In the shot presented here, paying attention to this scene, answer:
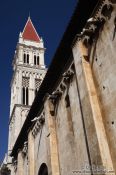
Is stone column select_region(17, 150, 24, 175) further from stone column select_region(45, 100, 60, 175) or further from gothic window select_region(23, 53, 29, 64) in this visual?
gothic window select_region(23, 53, 29, 64)

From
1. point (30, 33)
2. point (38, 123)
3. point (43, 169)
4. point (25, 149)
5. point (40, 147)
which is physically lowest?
point (43, 169)

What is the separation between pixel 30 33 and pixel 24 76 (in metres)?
12.1

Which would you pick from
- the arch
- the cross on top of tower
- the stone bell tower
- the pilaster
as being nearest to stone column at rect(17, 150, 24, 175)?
the pilaster

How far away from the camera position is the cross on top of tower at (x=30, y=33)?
46506mm

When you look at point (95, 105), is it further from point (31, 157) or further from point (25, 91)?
point (25, 91)

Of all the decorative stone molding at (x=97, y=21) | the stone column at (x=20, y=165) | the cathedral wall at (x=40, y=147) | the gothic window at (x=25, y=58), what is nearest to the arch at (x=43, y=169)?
the cathedral wall at (x=40, y=147)

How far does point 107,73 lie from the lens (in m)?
8.25

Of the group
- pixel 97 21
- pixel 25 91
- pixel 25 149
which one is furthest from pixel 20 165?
pixel 25 91

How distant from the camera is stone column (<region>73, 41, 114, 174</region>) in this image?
7230 mm

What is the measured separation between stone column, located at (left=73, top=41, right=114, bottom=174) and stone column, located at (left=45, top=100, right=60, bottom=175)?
3.38 m

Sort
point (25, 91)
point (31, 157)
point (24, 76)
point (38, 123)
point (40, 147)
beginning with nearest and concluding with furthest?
point (40, 147), point (38, 123), point (31, 157), point (25, 91), point (24, 76)

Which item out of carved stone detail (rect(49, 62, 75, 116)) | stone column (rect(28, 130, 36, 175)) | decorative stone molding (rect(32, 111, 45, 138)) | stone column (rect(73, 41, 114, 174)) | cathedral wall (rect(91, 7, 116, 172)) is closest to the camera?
stone column (rect(73, 41, 114, 174))

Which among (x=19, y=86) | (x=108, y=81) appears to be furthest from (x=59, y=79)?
(x=19, y=86)

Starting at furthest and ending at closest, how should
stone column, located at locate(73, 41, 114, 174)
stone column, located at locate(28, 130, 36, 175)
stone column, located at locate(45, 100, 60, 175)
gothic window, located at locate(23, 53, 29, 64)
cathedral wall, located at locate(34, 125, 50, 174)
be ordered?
gothic window, located at locate(23, 53, 29, 64)
stone column, located at locate(28, 130, 36, 175)
cathedral wall, located at locate(34, 125, 50, 174)
stone column, located at locate(45, 100, 60, 175)
stone column, located at locate(73, 41, 114, 174)
